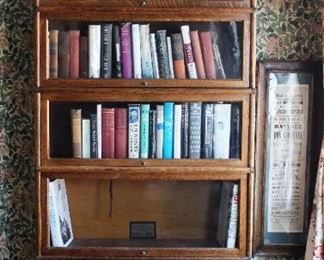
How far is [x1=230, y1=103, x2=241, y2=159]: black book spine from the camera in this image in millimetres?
1984

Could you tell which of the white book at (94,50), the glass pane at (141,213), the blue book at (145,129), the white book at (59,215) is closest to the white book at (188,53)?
the blue book at (145,129)

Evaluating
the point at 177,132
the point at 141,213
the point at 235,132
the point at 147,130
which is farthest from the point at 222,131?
the point at 141,213

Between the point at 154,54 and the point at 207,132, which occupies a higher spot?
the point at 154,54

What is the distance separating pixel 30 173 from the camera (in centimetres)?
223

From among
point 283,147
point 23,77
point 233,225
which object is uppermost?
point 23,77

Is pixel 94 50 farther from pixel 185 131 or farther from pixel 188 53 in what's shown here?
pixel 185 131

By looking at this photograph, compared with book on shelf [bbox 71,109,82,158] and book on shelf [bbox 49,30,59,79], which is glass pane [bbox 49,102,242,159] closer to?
book on shelf [bbox 71,109,82,158]

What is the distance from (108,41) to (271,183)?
0.92 metres

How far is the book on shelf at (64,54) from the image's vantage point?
6.51 feet

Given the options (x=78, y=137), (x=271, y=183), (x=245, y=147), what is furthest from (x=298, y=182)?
(x=78, y=137)

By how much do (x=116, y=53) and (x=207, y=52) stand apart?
14.0 inches

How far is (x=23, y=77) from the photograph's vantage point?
2211 millimetres

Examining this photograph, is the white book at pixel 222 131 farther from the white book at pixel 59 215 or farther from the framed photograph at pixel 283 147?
A: the white book at pixel 59 215

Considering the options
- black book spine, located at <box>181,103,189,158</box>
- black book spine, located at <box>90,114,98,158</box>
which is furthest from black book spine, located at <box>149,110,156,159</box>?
black book spine, located at <box>90,114,98,158</box>
